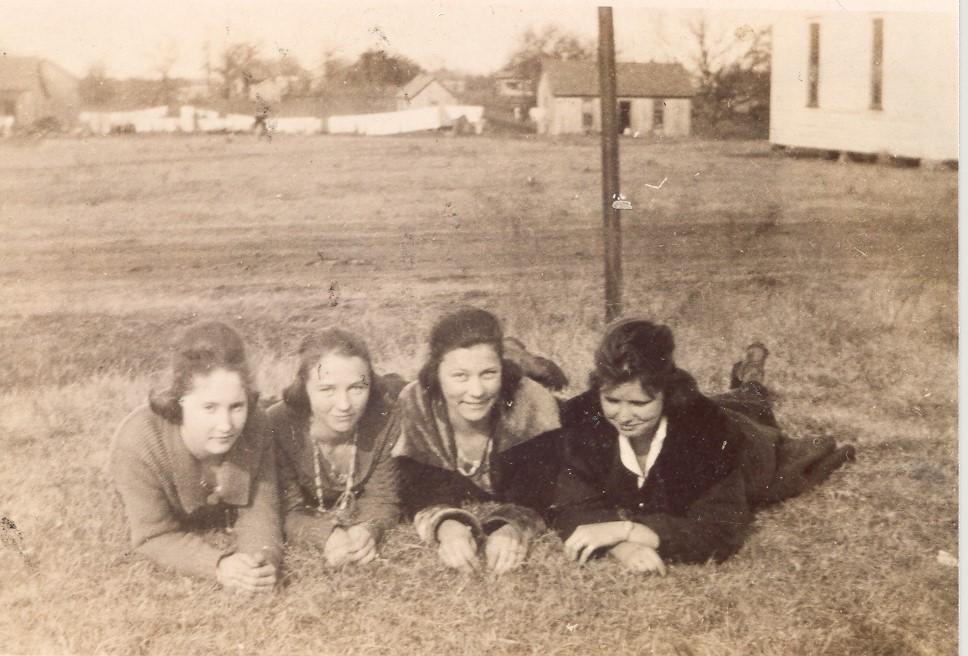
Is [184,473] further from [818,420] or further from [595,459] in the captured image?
[818,420]

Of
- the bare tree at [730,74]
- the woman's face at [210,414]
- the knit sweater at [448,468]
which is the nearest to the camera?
the woman's face at [210,414]

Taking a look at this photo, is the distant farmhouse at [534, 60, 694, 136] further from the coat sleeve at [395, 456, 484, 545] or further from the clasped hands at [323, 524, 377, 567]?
the clasped hands at [323, 524, 377, 567]

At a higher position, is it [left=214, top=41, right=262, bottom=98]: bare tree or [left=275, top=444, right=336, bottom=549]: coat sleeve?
[left=214, top=41, right=262, bottom=98]: bare tree

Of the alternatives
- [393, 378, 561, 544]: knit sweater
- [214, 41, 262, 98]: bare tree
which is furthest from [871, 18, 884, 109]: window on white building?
[214, 41, 262, 98]: bare tree

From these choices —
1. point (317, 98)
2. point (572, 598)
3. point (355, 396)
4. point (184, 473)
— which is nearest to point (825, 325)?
point (572, 598)

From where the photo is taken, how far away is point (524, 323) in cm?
412

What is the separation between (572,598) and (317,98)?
7.71 feet

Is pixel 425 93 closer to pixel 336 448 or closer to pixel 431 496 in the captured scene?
pixel 336 448

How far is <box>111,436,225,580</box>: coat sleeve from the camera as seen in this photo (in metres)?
3.94

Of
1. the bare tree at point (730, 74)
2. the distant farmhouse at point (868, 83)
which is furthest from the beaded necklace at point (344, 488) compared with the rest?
the distant farmhouse at point (868, 83)

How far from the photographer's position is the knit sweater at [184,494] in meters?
3.94

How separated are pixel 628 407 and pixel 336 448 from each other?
1.24 m

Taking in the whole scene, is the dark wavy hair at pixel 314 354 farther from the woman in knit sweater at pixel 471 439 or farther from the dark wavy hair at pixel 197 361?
the woman in knit sweater at pixel 471 439

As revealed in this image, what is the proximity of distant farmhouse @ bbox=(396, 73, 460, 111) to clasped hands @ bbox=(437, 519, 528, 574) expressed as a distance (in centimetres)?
175
